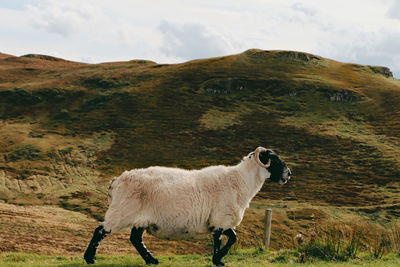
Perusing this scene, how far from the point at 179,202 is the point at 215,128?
4388 cm

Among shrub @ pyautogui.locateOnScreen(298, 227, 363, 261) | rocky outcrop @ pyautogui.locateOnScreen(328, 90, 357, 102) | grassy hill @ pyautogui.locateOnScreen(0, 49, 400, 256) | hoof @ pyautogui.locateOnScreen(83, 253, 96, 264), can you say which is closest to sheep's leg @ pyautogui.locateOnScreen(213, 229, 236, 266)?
shrub @ pyautogui.locateOnScreen(298, 227, 363, 261)

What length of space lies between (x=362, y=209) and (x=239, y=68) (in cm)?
5266

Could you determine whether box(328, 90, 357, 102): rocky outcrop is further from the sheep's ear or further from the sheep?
the sheep

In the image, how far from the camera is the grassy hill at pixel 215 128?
108 feet

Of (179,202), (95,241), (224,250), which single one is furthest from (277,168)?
(95,241)

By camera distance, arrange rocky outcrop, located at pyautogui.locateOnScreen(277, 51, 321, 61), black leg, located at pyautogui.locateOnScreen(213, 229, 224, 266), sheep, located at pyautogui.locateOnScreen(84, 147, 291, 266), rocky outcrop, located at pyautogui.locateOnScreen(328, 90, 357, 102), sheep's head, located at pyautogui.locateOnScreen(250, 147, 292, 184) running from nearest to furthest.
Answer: sheep, located at pyautogui.locateOnScreen(84, 147, 291, 266), black leg, located at pyautogui.locateOnScreen(213, 229, 224, 266), sheep's head, located at pyautogui.locateOnScreen(250, 147, 292, 184), rocky outcrop, located at pyautogui.locateOnScreen(328, 90, 357, 102), rocky outcrop, located at pyautogui.locateOnScreen(277, 51, 321, 61)

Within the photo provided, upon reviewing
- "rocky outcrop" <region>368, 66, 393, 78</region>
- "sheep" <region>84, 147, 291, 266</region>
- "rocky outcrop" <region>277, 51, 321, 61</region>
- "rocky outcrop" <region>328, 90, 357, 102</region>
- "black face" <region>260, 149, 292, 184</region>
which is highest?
"rocky outcrop" <region>277, 51, 321, 61</region>

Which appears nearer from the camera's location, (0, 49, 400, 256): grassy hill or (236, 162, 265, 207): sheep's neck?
(236, 162, 265, 207): sheep's neck

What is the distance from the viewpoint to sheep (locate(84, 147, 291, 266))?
965 cm

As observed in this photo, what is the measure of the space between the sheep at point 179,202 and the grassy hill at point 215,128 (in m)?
15.0

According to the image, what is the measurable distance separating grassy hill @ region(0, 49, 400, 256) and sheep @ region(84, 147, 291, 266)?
15.0m

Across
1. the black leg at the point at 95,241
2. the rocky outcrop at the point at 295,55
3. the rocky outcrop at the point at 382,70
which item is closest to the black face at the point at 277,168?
the black leg at the point at 95,241

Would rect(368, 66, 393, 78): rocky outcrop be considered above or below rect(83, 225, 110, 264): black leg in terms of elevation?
above

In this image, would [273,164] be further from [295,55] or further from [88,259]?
[295,55]
